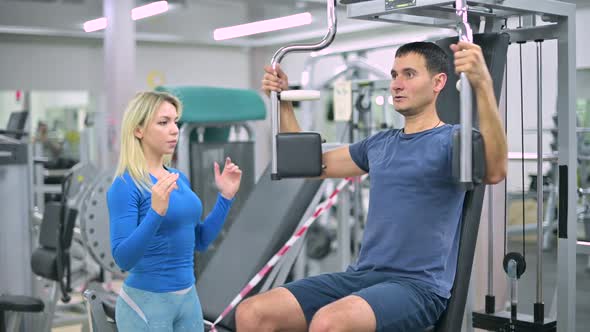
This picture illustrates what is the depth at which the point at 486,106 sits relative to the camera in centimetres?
189

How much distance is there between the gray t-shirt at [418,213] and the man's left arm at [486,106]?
15 cm

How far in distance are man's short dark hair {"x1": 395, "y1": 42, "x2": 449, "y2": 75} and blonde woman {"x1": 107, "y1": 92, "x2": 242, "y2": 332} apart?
2.38ft

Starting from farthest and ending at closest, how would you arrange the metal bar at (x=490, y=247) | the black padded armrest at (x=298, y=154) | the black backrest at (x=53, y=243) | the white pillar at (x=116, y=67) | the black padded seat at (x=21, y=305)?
the white pillar at (x=116, y=67)
the black backrest at (x=53, y=243)
the black padded seat at (x=21, y=305)
the metal bar at (x=490, y=247)
the black padded armrest at (x=298, y=154)

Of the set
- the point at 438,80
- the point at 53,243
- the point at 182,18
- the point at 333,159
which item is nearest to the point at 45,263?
the point at 53,243

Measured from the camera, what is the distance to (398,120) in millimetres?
4062

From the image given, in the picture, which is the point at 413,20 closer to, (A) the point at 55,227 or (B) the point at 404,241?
(B) the point at 404,241

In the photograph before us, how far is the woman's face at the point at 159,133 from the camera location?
6.95 ft

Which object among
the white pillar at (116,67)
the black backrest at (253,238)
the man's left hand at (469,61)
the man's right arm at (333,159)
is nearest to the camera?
the man's left hand at (469,61)

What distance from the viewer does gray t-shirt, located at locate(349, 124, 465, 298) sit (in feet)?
6.81

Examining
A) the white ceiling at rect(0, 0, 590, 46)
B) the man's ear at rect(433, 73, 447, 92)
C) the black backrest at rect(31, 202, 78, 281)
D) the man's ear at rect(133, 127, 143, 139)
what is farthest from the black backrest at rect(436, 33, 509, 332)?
the white ceiling at rect(0, 0, 590, 46)

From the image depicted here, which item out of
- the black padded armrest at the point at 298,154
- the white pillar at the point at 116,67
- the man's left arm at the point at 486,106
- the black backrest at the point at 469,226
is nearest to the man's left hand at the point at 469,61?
the man's left arm at the point at 486,106

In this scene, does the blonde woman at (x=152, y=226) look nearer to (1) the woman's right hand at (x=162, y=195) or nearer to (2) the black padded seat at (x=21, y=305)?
(1) the woman's right hand at (x=162, y=195)

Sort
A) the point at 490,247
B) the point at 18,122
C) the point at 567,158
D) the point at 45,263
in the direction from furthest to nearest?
the point at 18,122
the point at 45,263
the point at 490,247
the point at 567,158

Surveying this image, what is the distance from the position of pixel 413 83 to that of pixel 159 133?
756 mm
